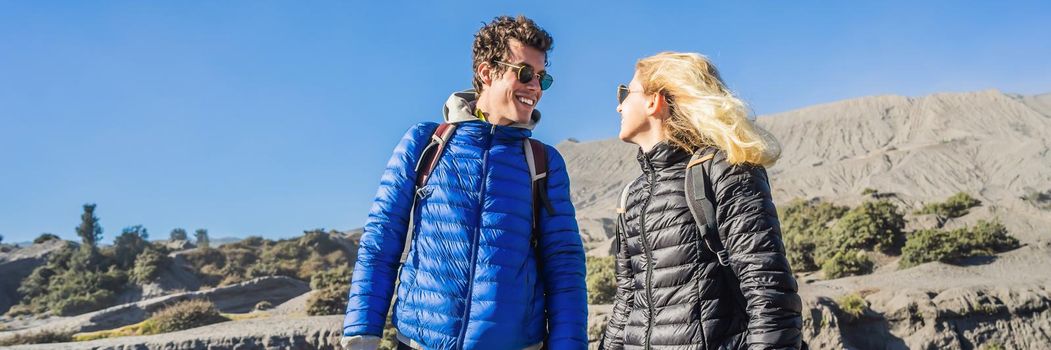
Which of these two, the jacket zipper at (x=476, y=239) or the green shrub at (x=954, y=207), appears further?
the green shrub at (x=954, y=207)

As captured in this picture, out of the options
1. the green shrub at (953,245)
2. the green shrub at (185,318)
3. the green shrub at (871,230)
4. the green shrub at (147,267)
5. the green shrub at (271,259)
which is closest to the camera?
the green shrub at (185,318)

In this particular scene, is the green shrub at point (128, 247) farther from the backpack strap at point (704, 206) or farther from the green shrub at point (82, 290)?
the backpack strap at point (704, 206)

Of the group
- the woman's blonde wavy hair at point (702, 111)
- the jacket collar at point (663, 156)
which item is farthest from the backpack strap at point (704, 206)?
the jacket collar at point (663, 156)

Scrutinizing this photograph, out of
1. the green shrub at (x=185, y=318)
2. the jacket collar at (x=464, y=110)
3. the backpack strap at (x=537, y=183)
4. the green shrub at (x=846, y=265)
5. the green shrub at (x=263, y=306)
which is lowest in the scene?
the green shrub at (x=846, y=265)

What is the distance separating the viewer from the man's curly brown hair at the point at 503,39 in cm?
307

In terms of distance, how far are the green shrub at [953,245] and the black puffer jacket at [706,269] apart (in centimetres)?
1597

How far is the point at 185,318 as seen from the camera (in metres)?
15.4

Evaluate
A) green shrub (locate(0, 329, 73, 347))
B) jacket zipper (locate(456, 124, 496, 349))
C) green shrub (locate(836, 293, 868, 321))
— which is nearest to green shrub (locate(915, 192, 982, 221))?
green shrub (locate(836, 293, 868, 321))

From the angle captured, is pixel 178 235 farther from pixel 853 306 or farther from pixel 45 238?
pixel 853 306

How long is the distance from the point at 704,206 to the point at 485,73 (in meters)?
1.13

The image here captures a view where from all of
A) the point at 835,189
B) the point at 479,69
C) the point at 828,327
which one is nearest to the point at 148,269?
the point at 828,327

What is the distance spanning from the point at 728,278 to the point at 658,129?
0.74 meters

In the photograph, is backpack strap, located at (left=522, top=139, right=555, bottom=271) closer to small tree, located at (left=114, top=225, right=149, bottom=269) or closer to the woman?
the woman

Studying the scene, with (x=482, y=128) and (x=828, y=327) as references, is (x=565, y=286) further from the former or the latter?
(x=828, y=327)
